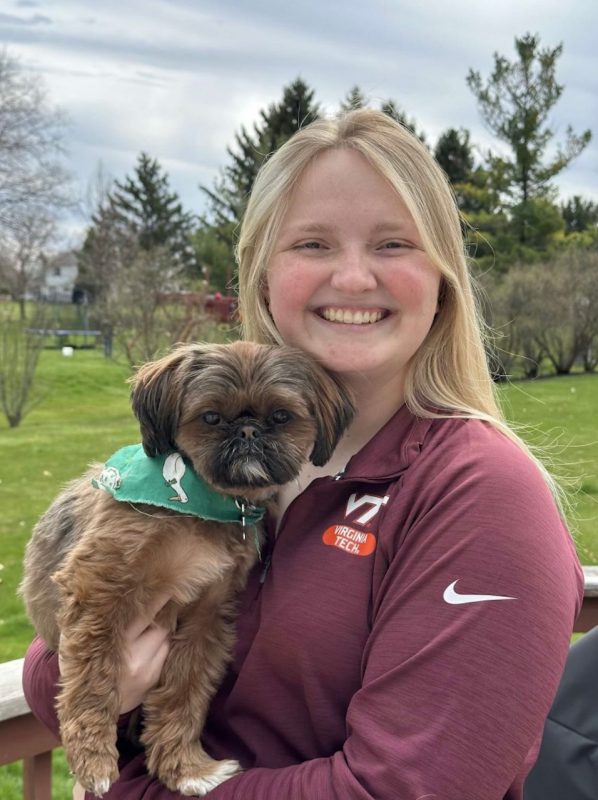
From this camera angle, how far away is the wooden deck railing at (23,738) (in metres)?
2.36

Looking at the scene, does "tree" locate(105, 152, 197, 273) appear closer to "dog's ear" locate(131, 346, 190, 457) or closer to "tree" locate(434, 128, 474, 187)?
"tree" locate(434, 128, 474, 187)

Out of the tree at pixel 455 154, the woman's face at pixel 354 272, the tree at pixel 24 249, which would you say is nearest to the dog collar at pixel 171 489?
the woman's face at pixel 354 272

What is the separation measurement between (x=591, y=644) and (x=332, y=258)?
1.26 metres

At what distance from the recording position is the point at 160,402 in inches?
85.4

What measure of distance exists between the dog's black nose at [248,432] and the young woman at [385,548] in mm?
238

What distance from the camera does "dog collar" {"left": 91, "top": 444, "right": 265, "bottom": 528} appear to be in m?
2.06

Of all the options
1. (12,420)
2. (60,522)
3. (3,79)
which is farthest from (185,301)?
(60,522)

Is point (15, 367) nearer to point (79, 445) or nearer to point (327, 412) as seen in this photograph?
point (79, 445)

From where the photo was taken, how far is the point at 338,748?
1.73 meters

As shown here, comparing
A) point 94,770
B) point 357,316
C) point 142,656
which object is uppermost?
point 357,316

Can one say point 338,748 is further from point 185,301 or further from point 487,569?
point 185,301

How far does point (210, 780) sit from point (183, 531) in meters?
0.63

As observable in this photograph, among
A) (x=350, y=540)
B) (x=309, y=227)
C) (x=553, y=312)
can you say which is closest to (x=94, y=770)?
(x=350, y=540)

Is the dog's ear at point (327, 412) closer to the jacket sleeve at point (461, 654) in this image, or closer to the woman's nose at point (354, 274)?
the woman's nose at point (354, 274)
